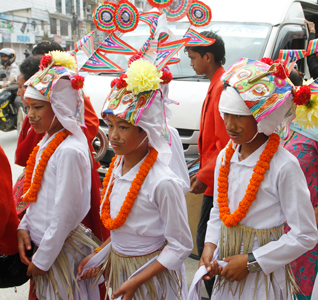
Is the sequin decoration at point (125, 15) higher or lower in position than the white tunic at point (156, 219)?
higher

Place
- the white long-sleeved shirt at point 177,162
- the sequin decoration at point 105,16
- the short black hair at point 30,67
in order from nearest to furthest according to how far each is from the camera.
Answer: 1. the sequin decoration at point 105,16
2. the white long-sleeved shirt at point 177,162
3. the short black hair at point 30,67

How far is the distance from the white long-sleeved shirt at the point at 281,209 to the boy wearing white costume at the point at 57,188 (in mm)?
932

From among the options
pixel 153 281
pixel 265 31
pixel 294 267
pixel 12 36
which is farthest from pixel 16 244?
pixel 12 36

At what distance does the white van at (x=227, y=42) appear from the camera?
4074 millimetres

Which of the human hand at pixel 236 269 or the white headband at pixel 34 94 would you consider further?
the white headband at pixel 34 94

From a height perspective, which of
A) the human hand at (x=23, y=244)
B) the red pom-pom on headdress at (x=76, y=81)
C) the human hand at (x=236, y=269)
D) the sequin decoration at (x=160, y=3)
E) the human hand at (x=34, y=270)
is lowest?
the human hand at (x=34, y=270)

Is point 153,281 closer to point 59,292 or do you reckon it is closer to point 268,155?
point 59,292

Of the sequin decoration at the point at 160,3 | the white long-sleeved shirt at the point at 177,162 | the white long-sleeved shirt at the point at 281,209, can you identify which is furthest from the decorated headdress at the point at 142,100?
the white long-sleeved shirt at the point at 177,162

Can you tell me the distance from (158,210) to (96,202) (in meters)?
0.72

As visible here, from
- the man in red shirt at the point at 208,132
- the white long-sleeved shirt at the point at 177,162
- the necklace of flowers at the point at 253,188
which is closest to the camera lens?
the necklace of flowers at the point at 253,188

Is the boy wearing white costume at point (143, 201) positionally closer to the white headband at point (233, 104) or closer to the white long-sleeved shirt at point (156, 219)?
the white long-sleeved shirt at point (156, 219)

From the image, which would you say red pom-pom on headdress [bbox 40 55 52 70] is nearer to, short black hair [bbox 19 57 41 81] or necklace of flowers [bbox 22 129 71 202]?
necklace of flowers [bbox 22 129 71 202]

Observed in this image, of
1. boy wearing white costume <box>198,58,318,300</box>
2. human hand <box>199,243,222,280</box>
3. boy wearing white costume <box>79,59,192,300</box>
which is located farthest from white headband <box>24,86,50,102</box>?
human hand <box>199,243,222,280</box>

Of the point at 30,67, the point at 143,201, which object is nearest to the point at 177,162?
the point at 143,201
